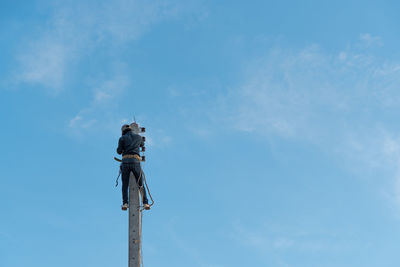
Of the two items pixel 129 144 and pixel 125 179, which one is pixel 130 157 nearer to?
pixel 129 144

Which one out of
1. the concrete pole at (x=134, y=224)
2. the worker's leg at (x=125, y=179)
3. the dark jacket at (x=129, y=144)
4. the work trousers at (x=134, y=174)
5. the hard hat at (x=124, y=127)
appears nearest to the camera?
the concrete pole at (x=134, y=224)

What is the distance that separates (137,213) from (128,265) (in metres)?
1.26

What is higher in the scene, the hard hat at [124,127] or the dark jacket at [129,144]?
the hard hat at [124,127]

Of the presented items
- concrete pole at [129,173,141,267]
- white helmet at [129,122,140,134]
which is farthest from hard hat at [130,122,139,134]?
concrete pole at [129,173,141,267]

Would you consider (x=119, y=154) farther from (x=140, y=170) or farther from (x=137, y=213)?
(x=137, y=213)

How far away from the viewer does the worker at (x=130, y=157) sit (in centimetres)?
1296

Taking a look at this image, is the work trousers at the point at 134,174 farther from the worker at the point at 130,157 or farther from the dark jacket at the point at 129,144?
the dark jacket at the point at 129,144

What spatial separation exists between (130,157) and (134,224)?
1.78 m

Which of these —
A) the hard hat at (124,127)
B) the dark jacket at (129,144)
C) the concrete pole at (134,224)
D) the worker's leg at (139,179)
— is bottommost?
the concrete pole at (134,224)

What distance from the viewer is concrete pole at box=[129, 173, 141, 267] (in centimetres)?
1188

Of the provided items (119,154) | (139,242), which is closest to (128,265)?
(139,242)

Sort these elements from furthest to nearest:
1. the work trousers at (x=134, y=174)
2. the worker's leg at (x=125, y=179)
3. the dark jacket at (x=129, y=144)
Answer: the dark jacket at (x=129, y=144), the work trousers at (x=134, y=174), the worker's leg at (x=125, y=179)

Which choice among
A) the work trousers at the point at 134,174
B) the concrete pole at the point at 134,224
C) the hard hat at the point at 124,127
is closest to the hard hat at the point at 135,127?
the hard hat at the point at 124,127

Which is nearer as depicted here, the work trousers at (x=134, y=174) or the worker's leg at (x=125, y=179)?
the worker's leg at (x=125, y=179)
